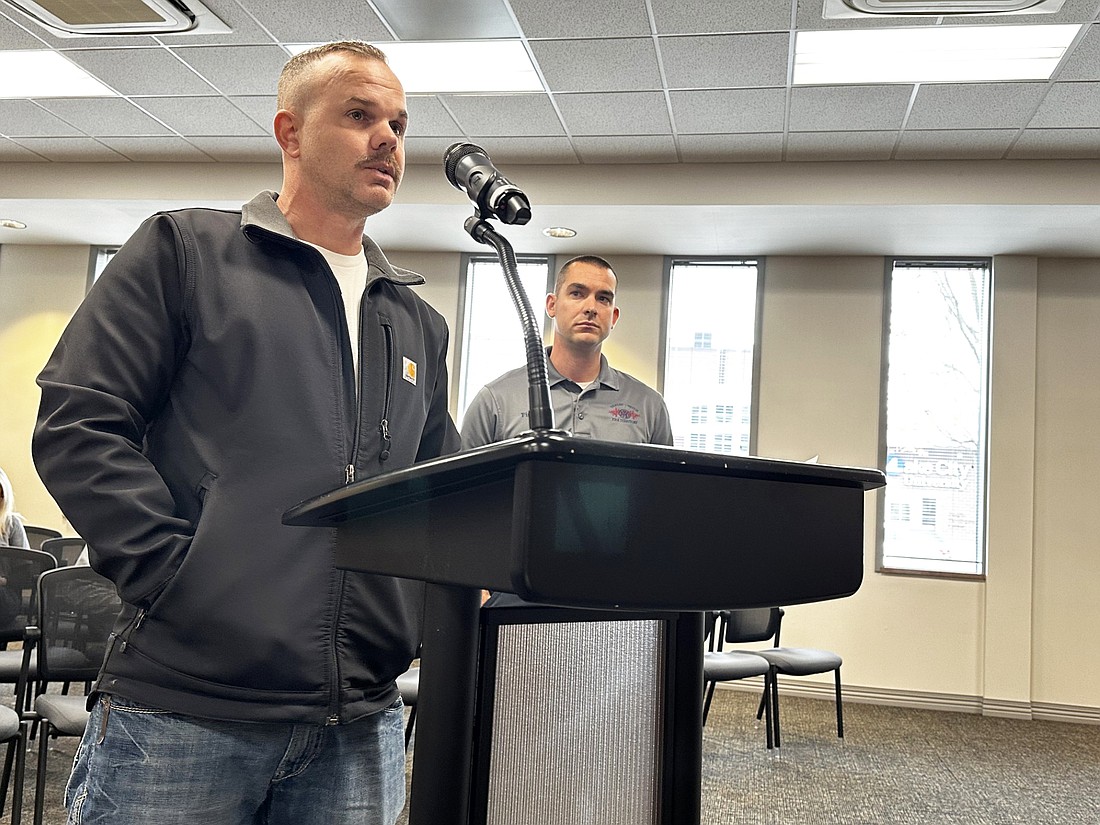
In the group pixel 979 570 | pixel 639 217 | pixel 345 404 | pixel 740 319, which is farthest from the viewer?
pixel 740 319

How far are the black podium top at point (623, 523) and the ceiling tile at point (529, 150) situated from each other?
4.62 meters

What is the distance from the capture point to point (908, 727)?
525cm

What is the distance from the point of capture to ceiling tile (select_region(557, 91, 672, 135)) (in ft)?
15.0

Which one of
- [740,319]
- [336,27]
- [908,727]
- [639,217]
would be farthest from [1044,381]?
[336,27]

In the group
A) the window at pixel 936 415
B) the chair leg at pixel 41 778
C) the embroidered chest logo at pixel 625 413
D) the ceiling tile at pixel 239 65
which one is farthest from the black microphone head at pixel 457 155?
the window at pixel 936 415

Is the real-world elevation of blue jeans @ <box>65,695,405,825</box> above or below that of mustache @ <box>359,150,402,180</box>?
below

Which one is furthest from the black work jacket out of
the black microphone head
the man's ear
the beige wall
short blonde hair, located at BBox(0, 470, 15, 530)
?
the beige wall

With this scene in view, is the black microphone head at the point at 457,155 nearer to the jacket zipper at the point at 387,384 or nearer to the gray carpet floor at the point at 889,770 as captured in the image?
the jacket zipper at the point at 387,384

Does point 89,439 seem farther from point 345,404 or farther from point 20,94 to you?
point 20,94

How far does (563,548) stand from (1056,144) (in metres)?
5.12

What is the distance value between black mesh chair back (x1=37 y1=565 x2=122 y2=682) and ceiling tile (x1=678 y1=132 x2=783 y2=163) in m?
3.48

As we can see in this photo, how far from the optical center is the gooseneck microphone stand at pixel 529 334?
764mm

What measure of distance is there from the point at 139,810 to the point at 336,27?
3.69 metres

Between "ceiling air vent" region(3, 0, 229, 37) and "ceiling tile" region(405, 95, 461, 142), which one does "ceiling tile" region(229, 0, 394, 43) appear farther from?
"ceiling tile" region(405, 95, 461, 142)
